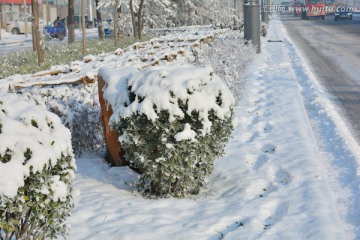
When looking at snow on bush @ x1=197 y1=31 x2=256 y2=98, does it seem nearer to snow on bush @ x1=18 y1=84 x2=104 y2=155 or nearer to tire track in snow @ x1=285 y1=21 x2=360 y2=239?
tire track in snow @ x1=285 y1=21 x2=360 y2=239

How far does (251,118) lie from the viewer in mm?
9141

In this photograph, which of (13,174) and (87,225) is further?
(87,225)

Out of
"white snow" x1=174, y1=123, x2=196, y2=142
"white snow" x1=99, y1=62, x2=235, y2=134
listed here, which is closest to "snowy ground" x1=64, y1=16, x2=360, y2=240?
"white snow" x1=174, y1=123, x2=196, y2=142

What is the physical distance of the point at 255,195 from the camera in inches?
210

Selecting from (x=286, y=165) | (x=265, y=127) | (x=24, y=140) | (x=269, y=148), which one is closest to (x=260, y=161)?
(x=286, y=165)

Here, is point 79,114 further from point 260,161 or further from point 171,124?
point 260,161

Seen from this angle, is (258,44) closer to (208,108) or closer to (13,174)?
(208,108)

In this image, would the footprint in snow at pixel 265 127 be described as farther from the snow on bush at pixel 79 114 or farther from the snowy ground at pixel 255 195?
the snow on bush at pixel 79 114

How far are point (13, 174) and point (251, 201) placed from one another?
2699mm

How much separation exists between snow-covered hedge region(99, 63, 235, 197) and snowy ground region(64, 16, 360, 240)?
0.97ft

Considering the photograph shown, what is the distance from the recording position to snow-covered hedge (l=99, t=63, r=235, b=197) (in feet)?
16.4

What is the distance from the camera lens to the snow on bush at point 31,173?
3.16m

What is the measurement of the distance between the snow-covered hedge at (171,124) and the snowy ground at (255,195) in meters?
0.29

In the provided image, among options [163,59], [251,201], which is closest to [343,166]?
[251,201]
